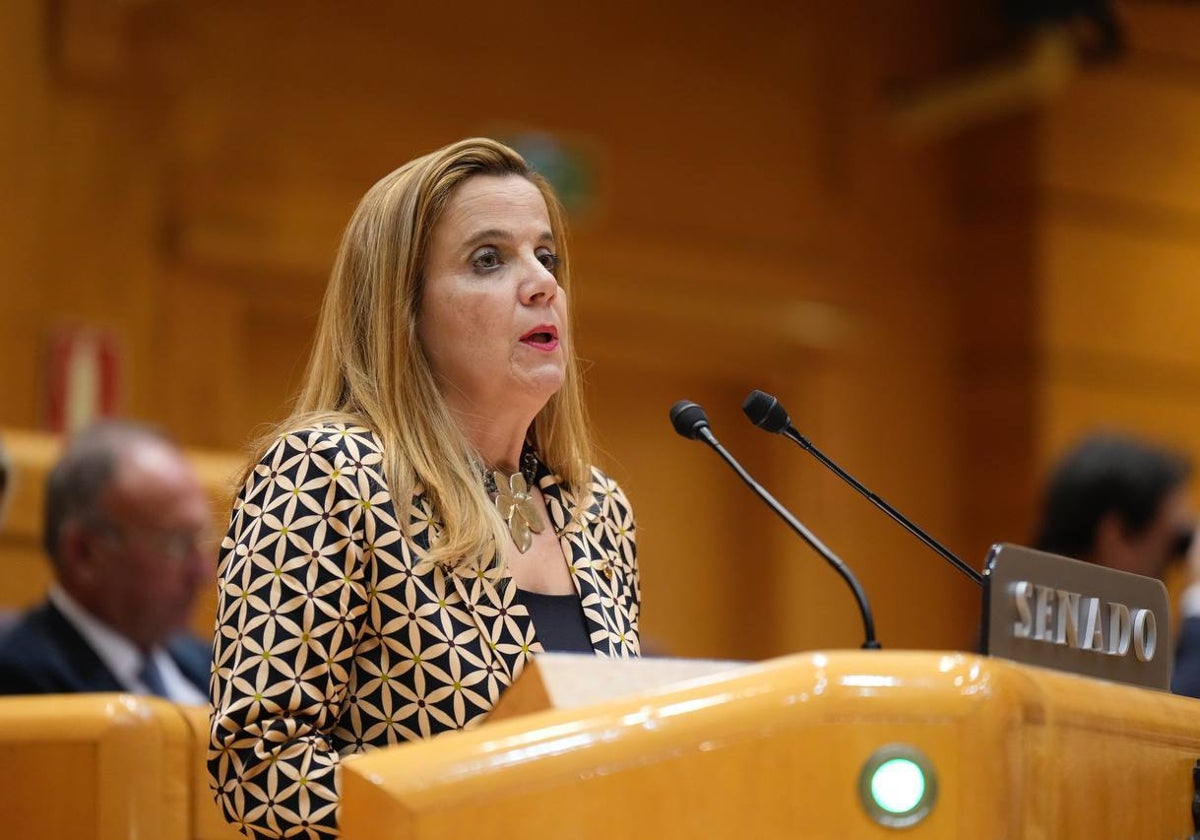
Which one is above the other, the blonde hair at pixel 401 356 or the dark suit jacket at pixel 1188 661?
Result: the blonde hair at pixel 401 356

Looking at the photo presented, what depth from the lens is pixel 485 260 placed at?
201 centimetres

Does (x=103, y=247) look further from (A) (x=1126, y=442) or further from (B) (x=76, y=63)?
(A) (x=1126, y=442)

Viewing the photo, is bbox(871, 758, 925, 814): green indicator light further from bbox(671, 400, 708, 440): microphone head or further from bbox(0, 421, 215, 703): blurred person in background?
bbox(0, 421, 215, 703): blurred person in background

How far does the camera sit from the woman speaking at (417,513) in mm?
1670

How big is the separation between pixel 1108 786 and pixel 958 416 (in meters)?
5.18

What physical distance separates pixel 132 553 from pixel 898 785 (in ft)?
8.70

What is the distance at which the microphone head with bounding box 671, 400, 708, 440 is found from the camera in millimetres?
2031

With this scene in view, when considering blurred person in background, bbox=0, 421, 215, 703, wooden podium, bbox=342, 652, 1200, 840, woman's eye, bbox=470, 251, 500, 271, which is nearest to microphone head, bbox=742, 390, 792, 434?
woman's eye, bbox=470, 251, 500, 271

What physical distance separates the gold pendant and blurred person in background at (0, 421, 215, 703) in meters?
1.56

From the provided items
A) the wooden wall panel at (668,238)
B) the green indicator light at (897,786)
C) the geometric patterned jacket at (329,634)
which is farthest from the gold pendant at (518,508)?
the wooden wall panel at (668,238)

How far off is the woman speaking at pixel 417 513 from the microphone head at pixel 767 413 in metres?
0.23

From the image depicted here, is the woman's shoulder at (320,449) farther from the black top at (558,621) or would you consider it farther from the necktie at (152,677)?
the necktie at (152,677)

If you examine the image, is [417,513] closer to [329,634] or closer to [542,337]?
[329,634]

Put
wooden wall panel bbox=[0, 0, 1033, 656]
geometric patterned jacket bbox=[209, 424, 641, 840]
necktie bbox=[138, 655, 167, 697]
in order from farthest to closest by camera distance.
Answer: wooden wall panel bbox=[0, 0, 1033, 656]
necktie bbox=[138, 655, 167, 697]
geometric patterned jacket bbox=[209, 424, 641, 840]
